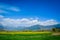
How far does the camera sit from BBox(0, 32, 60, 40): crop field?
116 inches

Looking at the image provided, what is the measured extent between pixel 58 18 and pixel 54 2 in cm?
32

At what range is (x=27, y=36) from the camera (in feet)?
9.71

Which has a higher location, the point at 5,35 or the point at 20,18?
the point at 20,18

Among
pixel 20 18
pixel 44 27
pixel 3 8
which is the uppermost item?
pixel 3 8

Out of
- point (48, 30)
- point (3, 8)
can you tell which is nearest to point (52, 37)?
point (48, 30)

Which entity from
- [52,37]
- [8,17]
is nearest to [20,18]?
[8,17]

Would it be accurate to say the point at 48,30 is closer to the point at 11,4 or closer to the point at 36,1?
the point at 36,1

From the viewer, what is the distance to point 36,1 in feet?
9.87

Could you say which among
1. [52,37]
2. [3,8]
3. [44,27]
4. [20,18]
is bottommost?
[52,37]

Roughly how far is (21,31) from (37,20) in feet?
1.21

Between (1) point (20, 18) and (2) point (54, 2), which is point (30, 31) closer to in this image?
(1) point (20, 18)

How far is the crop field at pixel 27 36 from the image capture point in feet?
9.67

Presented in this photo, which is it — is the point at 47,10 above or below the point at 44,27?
above

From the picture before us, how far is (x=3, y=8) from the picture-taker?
2990 mm
